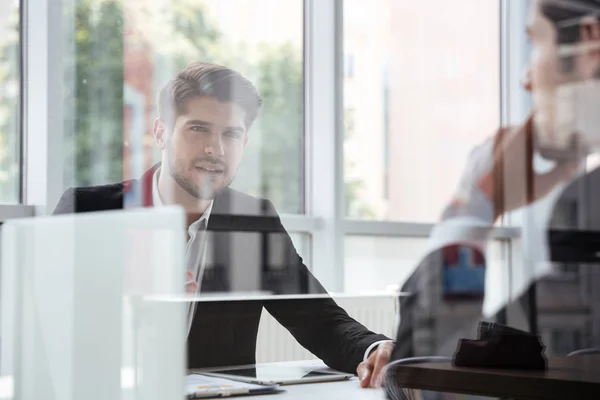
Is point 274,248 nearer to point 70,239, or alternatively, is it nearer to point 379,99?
point 379,99

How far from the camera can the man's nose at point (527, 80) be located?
0.73 metres

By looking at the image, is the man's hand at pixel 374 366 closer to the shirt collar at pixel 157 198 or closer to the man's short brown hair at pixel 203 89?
the shirt collar at pixel 157 198

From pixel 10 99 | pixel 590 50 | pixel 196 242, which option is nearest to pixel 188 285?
pixel 196 242

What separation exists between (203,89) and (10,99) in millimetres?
296

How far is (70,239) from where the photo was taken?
0.69 m

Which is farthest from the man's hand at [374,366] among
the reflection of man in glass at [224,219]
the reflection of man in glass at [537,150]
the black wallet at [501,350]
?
the black wallet at [501,350]

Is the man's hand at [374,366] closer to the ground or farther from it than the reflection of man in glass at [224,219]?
closer to the ground

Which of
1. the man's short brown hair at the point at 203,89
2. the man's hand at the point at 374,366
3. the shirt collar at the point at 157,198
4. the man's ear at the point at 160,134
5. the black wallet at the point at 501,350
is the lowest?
the man's hand at the point at 374,366

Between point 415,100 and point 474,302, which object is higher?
point 415,100

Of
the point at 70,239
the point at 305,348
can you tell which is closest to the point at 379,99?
the point at 305,348

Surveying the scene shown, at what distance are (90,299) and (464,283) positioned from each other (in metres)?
0.40

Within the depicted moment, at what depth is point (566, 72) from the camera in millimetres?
700

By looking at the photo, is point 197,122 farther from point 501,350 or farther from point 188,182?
point 501,350

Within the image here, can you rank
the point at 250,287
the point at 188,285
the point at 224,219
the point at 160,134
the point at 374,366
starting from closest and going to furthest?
the point at 188,285, the point at 374,366, the point at 160,134, the point at 224,219, the point at 250,287
